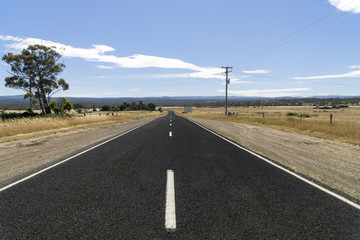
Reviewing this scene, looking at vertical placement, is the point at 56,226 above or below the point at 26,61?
below

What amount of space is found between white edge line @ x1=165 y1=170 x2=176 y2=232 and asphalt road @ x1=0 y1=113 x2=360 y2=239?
0.22 ft

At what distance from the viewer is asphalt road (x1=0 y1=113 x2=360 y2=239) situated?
287 cm

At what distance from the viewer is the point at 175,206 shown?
356 cm

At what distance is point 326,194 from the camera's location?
420 centimetres

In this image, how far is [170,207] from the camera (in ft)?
11.6

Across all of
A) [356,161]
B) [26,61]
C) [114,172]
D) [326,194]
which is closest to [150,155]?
[114,172]

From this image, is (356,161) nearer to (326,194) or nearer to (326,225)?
(326,194)

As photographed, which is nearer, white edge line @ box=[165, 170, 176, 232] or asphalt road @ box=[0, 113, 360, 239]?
asphalt road @ box=[0, 113, 360, 239]

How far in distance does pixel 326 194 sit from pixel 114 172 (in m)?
4.82

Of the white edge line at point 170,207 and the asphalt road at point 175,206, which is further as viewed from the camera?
the white edge line at point 170,207

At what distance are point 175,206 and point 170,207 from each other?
92 mm

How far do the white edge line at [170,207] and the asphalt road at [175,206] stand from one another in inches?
2.7

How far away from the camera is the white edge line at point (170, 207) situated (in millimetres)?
2996

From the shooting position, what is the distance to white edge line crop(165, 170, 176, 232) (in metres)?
3.00
